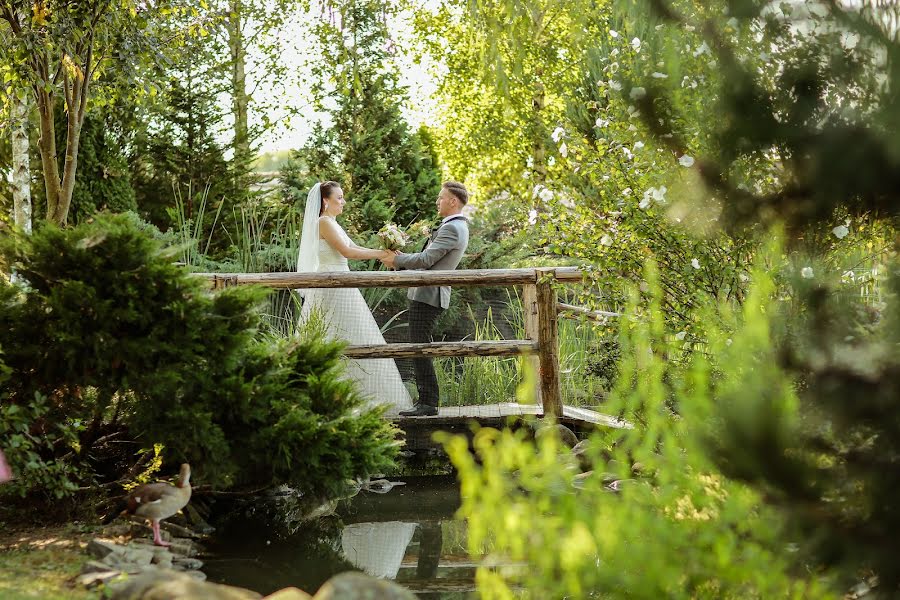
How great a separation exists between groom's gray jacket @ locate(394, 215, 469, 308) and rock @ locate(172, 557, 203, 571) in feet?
9.65

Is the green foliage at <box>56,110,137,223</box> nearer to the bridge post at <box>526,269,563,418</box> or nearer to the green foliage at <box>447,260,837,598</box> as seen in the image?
the bridge post at <box>526,269,563,418</box>

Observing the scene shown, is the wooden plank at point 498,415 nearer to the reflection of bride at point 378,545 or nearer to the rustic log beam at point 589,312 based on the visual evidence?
the rustic log beam at point 589,312

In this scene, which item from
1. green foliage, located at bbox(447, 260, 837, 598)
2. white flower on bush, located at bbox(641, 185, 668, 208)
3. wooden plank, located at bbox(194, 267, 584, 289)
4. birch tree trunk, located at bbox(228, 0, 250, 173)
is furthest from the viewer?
birch tree trunk, located at bbox(228, 0, 250, 173)

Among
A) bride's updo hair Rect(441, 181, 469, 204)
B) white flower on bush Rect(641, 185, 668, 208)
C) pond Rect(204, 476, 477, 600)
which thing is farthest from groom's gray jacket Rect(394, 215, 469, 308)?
white flower on bush Rect(641, 185, 668, 208)

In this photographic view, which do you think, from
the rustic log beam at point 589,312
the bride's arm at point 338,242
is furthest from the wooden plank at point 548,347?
the bride's arm at point 338,242

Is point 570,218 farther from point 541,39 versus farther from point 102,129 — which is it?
point 541,39

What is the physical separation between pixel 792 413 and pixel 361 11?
11.8m

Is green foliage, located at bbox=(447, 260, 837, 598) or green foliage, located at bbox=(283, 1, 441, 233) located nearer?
green foliage, located at bbox=(447, 260, 837, 598)

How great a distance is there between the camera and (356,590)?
3.30m

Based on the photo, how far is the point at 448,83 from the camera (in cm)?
1717

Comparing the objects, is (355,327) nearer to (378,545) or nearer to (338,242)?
(338,242)

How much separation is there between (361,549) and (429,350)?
1964 mm

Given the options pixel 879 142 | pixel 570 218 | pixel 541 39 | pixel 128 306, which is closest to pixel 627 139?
pixel 570 218

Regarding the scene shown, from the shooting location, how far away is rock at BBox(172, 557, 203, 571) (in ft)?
15.3
